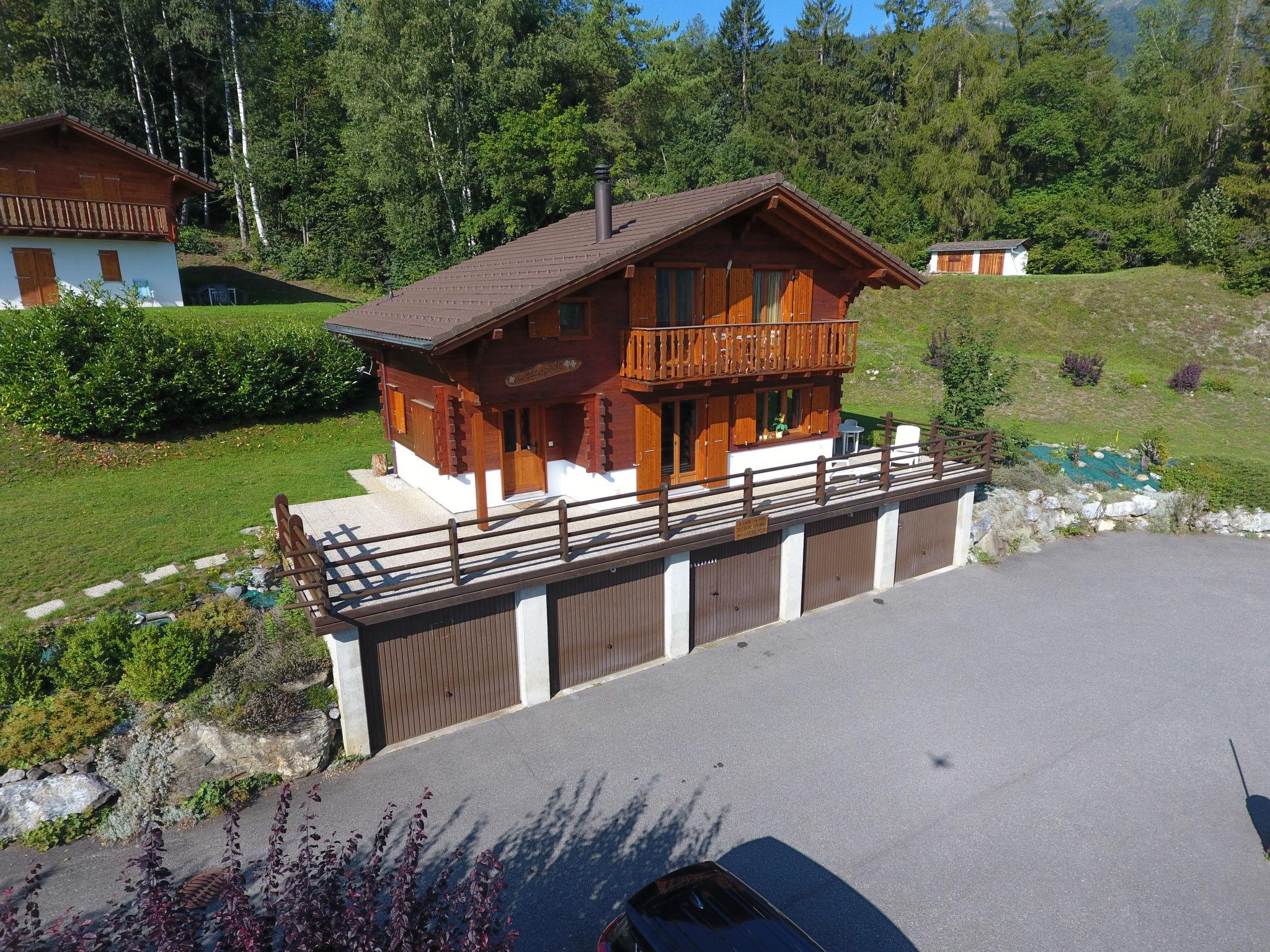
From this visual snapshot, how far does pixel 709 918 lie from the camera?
6875 millimetres

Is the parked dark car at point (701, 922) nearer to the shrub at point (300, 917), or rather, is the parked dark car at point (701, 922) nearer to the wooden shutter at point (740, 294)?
the shrub at point (300, 917)

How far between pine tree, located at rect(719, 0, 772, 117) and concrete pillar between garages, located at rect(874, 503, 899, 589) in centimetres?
6428

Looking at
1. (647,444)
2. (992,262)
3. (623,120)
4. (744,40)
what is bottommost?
(647,444)

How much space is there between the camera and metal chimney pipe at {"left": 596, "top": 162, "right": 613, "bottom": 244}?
49.2 feet

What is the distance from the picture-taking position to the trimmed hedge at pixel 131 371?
1894 centimetres

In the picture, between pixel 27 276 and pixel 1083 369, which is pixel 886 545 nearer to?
pixel 1083 369

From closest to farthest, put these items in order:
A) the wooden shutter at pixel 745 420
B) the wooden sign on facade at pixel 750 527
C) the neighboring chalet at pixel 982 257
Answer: the wooden sign on facade at pixel 750 527, the wooden shutter at pixel 745 420, the neighboring chalet at pixel 982 257

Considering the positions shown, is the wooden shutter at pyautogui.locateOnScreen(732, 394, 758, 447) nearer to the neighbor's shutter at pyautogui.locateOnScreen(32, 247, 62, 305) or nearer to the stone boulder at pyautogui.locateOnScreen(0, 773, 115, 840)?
the stone boulder at pyautogui.locateOnScreen(0, 773, 115, 840)

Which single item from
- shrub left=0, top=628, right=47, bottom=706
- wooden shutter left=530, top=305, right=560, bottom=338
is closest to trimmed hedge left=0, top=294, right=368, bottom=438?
shrub left=0, top=628, right=47, bottom=706

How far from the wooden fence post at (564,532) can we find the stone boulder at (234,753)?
14.0 ft

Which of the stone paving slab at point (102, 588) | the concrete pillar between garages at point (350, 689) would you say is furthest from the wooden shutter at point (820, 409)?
the stone paving slab at point (102, 588)

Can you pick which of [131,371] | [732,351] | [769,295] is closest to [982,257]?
[769,295]

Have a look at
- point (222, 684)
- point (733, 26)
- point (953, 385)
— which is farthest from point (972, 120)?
point (222, 684)

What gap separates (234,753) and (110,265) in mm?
27093
